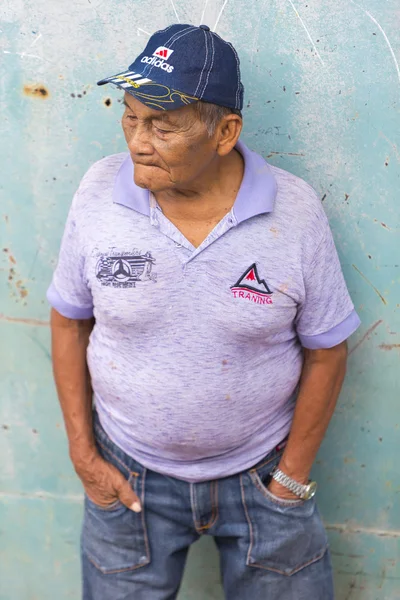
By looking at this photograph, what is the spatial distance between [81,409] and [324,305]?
2.37 ft

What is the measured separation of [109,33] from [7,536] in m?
1.67

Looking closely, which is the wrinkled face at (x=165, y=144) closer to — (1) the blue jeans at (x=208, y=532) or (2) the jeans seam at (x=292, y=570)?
(1) the blue jeans at (x=208, y=532)

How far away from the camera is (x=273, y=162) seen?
→ 2207mm

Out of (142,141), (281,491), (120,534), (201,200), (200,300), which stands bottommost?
(120,534)

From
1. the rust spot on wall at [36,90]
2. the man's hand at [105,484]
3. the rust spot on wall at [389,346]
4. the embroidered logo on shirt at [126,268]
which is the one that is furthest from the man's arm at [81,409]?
the rust spot on wall at [389,346]

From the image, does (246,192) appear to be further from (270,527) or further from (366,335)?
(270,527)

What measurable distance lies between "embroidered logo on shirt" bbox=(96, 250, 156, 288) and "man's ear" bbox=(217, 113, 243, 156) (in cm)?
30

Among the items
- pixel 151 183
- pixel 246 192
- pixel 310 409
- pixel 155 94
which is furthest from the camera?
pixel 310 409

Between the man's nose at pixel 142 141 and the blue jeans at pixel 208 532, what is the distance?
2.76 ft

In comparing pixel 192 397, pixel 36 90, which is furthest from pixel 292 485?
pixel 36 90

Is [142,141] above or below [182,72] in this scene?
below

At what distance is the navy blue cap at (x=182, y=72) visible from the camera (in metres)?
1.74

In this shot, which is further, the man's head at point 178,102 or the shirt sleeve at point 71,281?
the shirt sleeve at point 71,281

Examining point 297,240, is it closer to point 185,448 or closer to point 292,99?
point 292,99
